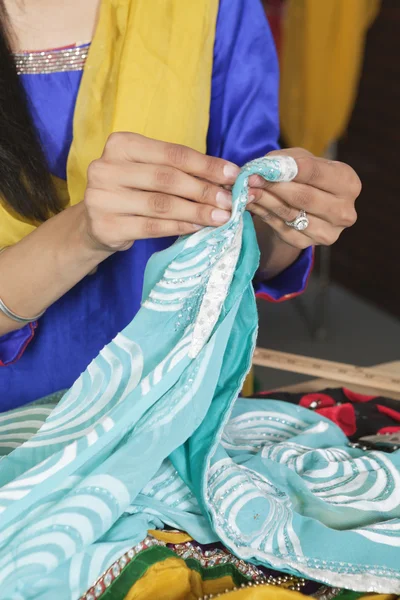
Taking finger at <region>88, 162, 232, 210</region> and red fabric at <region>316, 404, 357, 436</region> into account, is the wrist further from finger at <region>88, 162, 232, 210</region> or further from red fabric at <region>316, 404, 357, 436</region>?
red fabric at <region>316, 404, 357, 436</region>

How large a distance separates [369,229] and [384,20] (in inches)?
35.3

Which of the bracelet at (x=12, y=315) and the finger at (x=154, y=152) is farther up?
the finger at (x=154, y=152)

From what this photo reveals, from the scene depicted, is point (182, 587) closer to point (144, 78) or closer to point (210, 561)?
point (210, 561)

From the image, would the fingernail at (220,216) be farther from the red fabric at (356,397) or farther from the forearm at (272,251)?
the red fabric at (356,397)

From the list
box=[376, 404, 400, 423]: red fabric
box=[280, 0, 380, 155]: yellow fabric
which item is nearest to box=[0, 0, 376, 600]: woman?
box=[376, 404, 400, 423]: red fabric

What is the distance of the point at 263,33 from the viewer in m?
0.93

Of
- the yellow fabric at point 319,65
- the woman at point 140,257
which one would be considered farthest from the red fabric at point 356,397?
the yellow fabric at point 319,65

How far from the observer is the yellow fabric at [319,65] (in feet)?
8.58

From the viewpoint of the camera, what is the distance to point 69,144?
93 cm

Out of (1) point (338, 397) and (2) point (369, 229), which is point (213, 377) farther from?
(2) point (369, 229)

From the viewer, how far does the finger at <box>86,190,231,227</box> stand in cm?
63

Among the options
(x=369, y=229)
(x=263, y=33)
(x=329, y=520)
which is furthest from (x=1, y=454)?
(x=369, y=229)

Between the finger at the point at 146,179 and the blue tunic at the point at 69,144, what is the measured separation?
0.28 m

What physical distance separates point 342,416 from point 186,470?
0.96 feet
